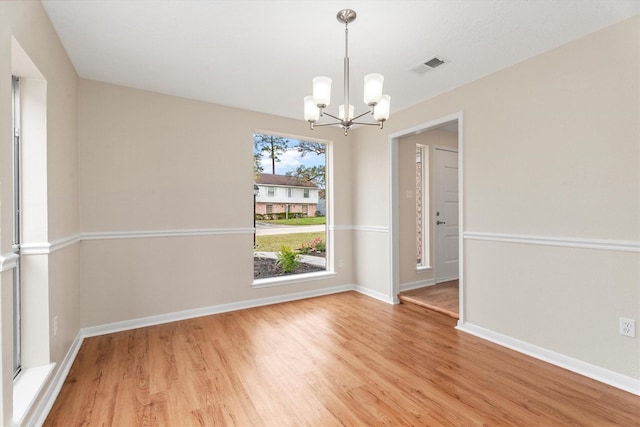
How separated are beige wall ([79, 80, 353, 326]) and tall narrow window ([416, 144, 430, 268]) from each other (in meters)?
2.25

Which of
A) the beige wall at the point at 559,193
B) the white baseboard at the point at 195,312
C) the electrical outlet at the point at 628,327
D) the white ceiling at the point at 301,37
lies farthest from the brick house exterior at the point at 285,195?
the electrical outlet at the point at 628,327

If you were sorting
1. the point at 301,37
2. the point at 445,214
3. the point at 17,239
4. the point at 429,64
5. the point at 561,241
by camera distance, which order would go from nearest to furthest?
1. the point at 17,239
2. the point at 301,37
3. the point at 561,241
4. the point at 429,64
5. the point at 445,214

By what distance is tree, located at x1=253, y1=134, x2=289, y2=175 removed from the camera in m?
3.92

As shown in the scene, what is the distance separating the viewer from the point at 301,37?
→ 7.23 feet

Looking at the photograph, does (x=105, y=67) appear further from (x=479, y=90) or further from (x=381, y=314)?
(x=381, y=314)

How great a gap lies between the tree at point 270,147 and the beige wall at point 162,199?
0.14 m

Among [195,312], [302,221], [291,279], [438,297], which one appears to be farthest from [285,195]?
[438,297]

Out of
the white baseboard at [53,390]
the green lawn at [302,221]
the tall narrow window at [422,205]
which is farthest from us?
the tall narrow window at [422,205]

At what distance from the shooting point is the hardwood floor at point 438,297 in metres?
3.41

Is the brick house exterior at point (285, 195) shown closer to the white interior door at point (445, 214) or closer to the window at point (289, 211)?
the window at point (289, 211)

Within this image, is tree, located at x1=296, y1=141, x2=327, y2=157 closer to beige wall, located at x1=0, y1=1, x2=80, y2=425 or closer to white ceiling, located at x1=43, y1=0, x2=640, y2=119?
white ceiling, located at x1=43, y1=0, x2=640, y2=119

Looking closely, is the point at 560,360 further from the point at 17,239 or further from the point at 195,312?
the point at 17,239

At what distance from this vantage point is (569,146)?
7.48 ft

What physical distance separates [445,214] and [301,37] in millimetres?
3605
